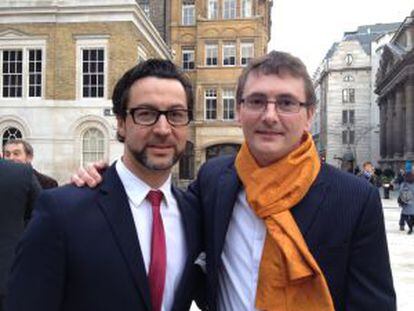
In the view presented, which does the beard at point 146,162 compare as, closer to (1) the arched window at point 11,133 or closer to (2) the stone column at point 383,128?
(1) the arched window at point 11,133

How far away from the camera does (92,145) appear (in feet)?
85.1

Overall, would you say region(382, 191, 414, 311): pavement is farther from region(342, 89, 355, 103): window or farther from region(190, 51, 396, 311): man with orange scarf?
region(342, 89, 355, 103): window

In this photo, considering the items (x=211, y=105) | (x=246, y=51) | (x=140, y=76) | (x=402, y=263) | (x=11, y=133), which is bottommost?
(x=402, y=263)

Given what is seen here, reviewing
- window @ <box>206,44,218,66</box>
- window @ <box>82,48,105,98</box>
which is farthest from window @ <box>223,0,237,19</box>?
window @ <box>82,48,105,98</box>

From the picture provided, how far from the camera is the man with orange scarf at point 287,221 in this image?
2.37 metres

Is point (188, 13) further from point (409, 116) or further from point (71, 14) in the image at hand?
point (409, 116)

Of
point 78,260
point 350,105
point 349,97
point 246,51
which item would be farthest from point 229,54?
point 349,97

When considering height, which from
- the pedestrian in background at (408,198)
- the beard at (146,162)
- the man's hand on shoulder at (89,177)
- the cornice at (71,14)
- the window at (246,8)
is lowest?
the pedestrian in background at (408,198)

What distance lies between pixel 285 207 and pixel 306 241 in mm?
176

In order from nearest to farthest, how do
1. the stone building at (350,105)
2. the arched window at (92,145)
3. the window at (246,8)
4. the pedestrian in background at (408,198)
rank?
the pedestrian in background at (408,198) < the arched window at (92,145) < the window at (246,8) < the stone building at (350,105)

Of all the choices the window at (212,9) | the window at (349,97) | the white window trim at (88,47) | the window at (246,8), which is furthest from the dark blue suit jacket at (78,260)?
the window at (349,97)

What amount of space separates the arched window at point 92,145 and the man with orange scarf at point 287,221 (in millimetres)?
23685

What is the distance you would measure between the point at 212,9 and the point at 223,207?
39.7m

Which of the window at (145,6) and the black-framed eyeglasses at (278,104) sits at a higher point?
the window at (145,6)
